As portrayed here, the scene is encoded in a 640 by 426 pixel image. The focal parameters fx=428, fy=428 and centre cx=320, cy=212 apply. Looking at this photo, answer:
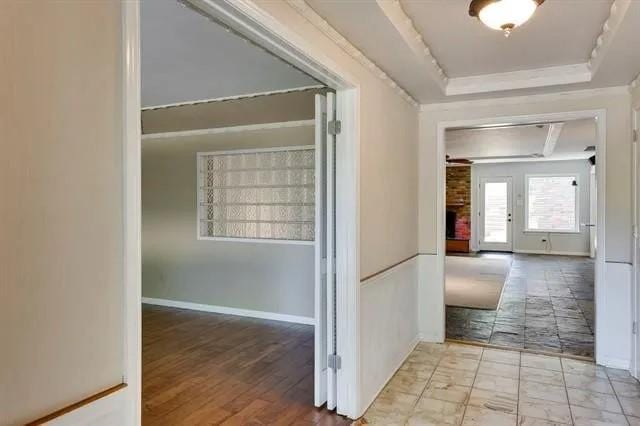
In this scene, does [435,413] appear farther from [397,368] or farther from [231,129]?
[231,129]

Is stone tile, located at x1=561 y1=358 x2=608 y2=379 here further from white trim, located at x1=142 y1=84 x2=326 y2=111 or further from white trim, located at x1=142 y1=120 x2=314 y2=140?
white trim, located at x1=142 y1=120 x2=314 y2=140

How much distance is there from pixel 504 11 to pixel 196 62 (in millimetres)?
2024

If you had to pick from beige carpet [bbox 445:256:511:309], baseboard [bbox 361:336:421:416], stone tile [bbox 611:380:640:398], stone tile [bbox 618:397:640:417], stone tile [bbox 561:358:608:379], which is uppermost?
beige carpet [bbox 445:256:511:309]

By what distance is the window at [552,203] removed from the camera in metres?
10.8

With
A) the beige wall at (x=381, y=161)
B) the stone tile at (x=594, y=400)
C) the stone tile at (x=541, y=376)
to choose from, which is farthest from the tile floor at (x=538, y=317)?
the beige wall at (x=381, y=161)

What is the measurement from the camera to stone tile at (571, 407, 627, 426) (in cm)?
258

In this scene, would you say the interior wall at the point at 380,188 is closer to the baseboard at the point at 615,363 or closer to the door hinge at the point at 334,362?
the door hinge at the point at 334,362

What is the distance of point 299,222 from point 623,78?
3.22 meters

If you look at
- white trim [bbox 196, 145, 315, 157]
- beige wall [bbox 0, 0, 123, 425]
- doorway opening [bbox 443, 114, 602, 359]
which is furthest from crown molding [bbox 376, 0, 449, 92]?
white trim [bbox 196, 145, 315, 157]

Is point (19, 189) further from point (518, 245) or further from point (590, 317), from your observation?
point (518, 245)

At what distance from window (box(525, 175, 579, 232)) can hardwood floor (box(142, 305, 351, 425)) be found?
8.75 metres

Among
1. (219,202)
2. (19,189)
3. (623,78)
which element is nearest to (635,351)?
(623,78)

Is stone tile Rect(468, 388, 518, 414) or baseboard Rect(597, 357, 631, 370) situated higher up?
baseboard Rect(597, 357, 631, 370)

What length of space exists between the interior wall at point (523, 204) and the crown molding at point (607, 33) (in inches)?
342
